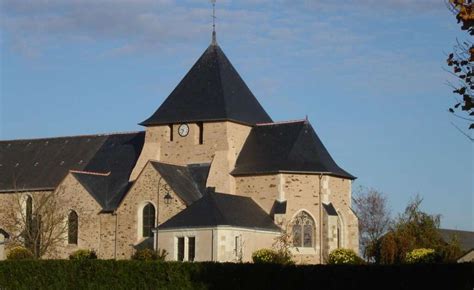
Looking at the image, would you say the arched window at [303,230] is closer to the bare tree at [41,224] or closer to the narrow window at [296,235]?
the narrow window at [296,235]

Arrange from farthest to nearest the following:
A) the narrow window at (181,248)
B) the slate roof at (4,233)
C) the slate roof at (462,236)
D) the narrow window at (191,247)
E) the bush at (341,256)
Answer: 1. the slate roof at (462,236)
2. the slate roof at (4,233)
3. the narrow window at (181,248)
4. the narrow window at (191,247)
5. the bush at (341,256)

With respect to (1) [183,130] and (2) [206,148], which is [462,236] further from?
(1) [183,130]

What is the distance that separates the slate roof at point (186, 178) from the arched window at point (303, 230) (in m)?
4.76

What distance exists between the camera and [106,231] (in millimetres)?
45844

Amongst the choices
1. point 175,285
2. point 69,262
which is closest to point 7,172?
point 69,262

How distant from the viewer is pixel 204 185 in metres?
44.7

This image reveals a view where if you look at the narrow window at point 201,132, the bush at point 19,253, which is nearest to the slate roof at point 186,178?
the narrow window at point 201,132

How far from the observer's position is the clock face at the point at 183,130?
153 ft

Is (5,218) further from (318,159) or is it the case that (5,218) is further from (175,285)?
(175,285)

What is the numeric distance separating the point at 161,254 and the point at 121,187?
833 centimetres

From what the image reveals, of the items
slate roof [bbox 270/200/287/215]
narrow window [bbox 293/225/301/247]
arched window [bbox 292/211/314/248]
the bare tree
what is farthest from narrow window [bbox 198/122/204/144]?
the bare tree

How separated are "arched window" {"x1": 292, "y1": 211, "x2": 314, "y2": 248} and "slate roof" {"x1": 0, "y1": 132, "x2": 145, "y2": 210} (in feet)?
30.2

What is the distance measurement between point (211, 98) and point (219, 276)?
21911 mm

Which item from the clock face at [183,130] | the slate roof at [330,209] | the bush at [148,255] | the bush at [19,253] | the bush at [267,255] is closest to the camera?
the bush at [148,255]
